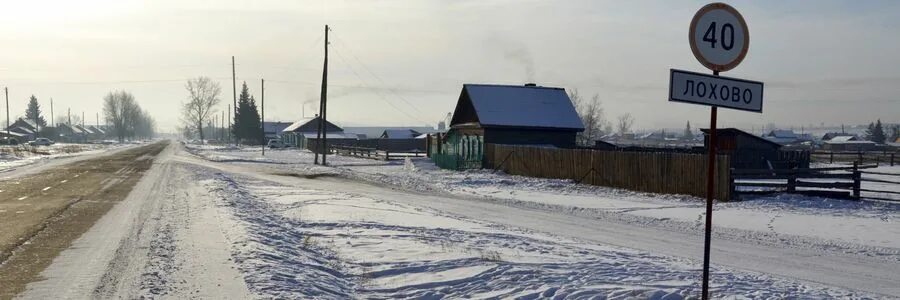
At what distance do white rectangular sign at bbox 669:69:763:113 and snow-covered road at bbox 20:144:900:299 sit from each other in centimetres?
222

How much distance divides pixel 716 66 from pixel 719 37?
0.25m

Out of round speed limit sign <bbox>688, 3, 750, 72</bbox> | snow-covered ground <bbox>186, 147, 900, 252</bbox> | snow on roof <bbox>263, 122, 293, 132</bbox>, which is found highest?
round speed limit sign <bbox>688, 3, 750, 72</bbox>

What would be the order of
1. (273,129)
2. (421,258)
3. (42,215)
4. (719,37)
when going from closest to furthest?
(719,37) → (421,258) → (42,215) → (273,129)

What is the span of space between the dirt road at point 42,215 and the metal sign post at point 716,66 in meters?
7.10

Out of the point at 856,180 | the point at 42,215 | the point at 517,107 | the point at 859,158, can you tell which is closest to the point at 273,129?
the point at 517,107

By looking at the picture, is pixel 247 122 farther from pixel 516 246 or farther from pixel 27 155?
pixel 516 246

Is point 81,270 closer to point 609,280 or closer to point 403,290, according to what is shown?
point 403,290

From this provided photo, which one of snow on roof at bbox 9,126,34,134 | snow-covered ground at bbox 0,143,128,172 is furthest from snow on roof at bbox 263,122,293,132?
snow-covered ground at bbox 0,143,128,172

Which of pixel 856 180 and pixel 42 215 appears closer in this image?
pixel 42 215

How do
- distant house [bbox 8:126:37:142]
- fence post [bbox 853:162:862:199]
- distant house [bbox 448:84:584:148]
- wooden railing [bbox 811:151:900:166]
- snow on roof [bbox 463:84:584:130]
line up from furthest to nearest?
distant house [bbox 8:126:37:142]
wooden railing [bbox 811:151:900:166]
snow on roof [bbox 463:84:584:130]
distant house [bbox 448:84:584:148]
fence post [bbox 853:162:862:199]

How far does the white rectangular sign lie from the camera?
5859mm

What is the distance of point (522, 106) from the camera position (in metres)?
39.6

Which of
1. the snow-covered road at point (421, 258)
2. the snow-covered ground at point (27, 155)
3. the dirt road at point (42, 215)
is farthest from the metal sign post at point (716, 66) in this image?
the snow-covered ground at point (27, 155)

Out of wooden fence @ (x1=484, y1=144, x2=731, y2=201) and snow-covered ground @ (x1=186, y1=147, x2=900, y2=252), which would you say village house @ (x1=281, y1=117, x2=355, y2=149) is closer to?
wooden fence @ (x1=484, y1=144, x2=731, y2=201)
